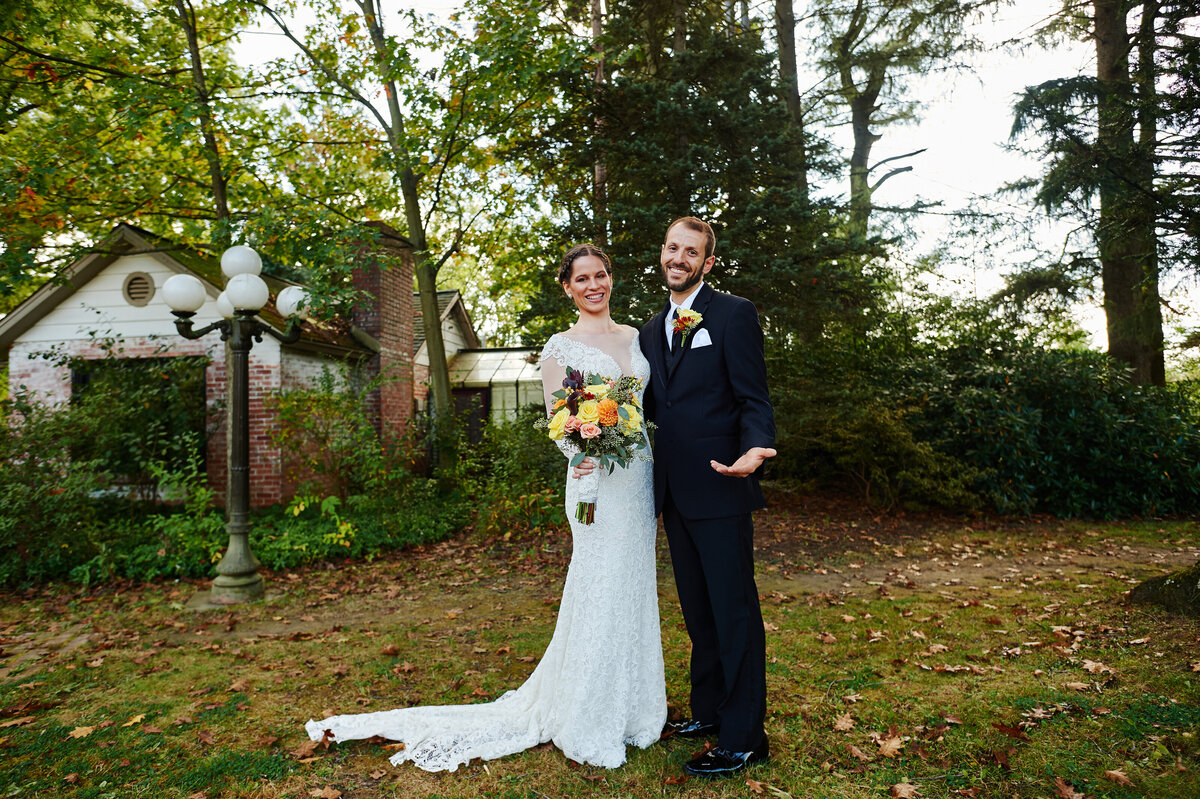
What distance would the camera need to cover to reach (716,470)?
2.94 metres

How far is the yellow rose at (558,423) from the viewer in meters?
3.03

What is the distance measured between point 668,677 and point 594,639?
47.9 inches

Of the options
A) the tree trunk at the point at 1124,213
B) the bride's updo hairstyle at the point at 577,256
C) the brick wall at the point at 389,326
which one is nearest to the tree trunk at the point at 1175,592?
the tree trunk at the point at 1124,213

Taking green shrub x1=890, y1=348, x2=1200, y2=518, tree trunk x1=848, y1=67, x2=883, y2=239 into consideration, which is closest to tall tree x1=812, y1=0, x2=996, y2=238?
tree trunk x1=848, y1=67, x2=883, y2=239

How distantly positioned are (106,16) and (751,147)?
9.33 metres

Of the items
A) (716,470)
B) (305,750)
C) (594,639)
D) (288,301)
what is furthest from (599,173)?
(305,750)

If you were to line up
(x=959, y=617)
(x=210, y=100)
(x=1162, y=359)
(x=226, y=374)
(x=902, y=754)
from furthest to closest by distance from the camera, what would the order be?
(x=1162, y=359)
(x=226, y=374)
(x=210, y=100)
(x=959, y=617)
(x=902, y=754)

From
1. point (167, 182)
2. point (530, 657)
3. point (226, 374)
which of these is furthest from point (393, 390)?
point (530, 657)

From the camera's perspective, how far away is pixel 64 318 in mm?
10688

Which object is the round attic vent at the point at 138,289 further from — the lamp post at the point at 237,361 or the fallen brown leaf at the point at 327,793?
the fallen brown leaf at the point at 327,793

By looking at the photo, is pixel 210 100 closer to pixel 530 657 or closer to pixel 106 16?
pixel 106 16

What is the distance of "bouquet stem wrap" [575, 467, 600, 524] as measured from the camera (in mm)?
3197

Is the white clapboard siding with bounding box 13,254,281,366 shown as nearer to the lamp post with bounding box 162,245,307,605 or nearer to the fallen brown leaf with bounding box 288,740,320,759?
the lamp post with bounding box 162,245,307,605

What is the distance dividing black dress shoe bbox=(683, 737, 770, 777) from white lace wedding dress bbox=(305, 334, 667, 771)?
351 mm
